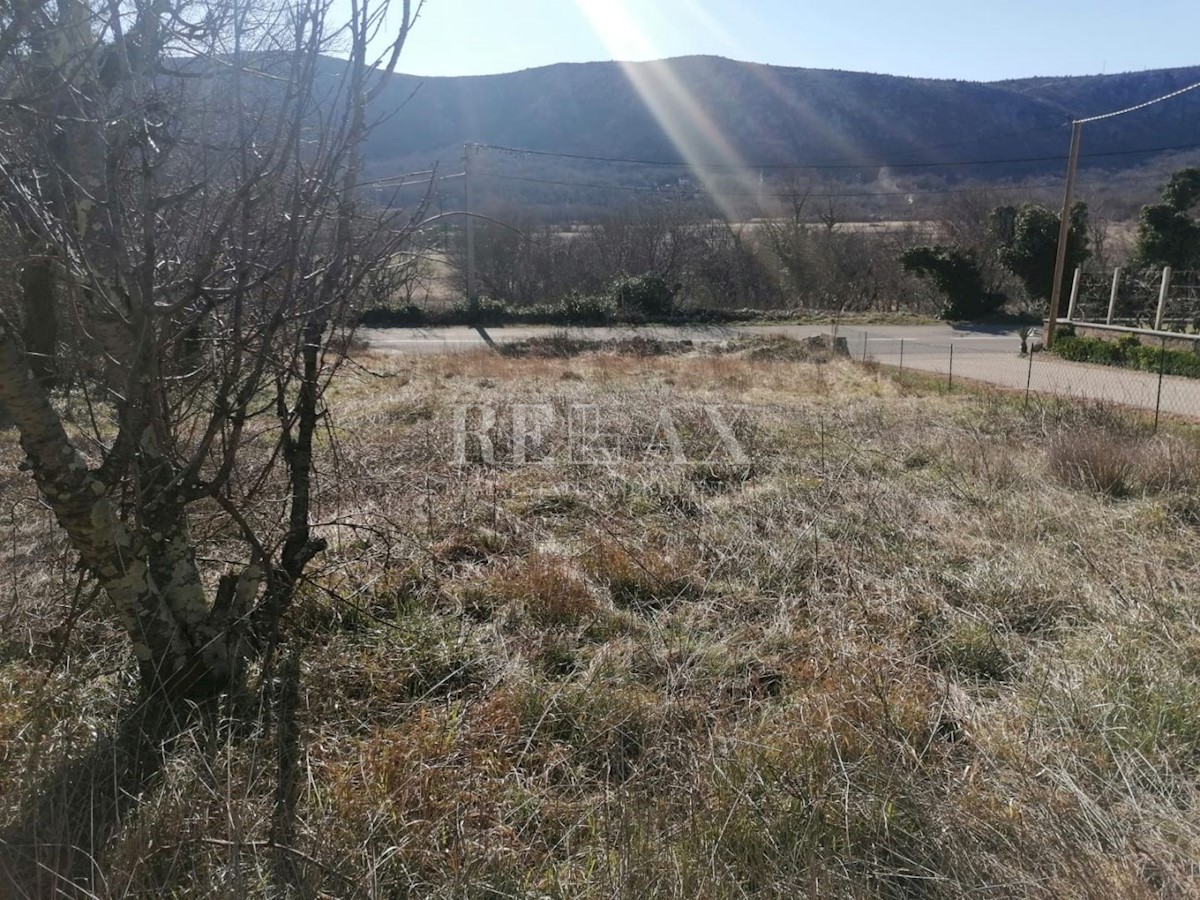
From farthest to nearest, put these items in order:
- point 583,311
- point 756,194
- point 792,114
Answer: point 792,114 < point 756,194 < point 583,311

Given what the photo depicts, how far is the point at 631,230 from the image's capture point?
29.4 m

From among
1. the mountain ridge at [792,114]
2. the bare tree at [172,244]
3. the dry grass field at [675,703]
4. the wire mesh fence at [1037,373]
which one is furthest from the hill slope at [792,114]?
the bare tree at [172,244]

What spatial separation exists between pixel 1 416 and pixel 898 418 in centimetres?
988

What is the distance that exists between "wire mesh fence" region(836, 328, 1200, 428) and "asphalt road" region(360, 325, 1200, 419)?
0.7 inches

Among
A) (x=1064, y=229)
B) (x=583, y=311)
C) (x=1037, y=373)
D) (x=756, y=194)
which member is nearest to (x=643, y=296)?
(x=583, y=311)

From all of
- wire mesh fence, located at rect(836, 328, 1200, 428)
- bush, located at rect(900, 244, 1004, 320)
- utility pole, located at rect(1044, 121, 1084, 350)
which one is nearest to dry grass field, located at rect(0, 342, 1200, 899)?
wire mesh fence, located at rect(836, 328, 1200, 428)

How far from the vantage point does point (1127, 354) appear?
14.9 metres

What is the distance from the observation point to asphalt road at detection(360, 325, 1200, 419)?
11625 mm

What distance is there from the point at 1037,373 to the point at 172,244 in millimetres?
15872

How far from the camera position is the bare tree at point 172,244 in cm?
206

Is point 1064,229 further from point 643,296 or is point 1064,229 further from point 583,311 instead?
point 583,311

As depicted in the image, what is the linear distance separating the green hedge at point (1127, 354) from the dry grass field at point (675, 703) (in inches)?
395

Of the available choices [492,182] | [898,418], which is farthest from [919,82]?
[898,418]

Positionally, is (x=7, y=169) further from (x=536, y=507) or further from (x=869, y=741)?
(x=536, y=507)
